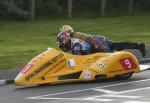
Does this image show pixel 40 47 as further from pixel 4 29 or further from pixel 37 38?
pixel 4 29

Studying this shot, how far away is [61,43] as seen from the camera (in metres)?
17.0

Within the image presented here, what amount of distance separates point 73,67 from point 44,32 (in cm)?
1591

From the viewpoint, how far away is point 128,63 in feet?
55.0

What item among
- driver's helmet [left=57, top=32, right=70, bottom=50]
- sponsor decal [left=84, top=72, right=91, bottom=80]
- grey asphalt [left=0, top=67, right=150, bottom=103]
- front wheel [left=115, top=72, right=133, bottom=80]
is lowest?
grey asphalt [left=0, top=67, right=150, bottom=103]

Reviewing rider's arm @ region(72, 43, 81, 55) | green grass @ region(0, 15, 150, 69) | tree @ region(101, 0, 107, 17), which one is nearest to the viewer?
rider's arm @ region(72, 43, 81, 55)

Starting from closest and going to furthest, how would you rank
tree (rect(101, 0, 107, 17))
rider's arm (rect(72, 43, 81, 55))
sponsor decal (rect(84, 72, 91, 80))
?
sponsor decal (rect(84, 72, 91, 80)) → rider's arm (rect(72, 43, 81, 55)) → tree (rect(101, 0, 107, 17))

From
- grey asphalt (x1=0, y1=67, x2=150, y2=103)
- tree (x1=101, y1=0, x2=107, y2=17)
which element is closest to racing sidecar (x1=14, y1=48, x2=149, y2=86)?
grey asphalt (x1=0, y1=67, x2=150, y2=103)

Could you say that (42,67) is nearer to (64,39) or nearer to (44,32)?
(64,39)

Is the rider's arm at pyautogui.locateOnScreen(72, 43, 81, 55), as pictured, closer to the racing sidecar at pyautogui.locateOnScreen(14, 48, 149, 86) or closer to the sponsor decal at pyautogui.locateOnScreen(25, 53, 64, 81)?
the racing sidecar at pyautogui.locateOnScreen(14, 48, 149, 86)

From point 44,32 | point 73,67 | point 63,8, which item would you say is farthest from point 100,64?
point 63,8

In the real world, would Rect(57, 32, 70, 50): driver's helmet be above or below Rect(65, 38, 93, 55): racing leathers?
above

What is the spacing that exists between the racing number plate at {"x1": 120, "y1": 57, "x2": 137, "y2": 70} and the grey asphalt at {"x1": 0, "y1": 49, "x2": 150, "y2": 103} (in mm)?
356

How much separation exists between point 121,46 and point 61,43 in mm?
1714

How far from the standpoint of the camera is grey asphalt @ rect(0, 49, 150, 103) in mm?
13688
